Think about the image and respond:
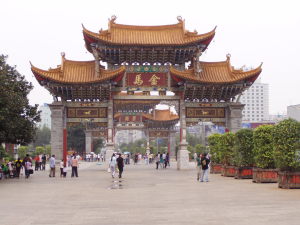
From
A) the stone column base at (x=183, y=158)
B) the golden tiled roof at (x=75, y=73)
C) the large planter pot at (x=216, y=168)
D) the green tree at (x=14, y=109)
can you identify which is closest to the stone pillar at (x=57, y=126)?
the golden tiled roof at (x=75, y=73)

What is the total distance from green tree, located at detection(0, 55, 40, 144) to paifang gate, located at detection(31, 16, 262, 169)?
16.9 feet

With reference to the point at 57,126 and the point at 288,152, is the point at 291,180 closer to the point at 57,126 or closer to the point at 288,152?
the point at 288,152

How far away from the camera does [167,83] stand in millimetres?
38719

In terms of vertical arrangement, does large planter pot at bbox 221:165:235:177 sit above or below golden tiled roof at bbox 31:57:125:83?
below

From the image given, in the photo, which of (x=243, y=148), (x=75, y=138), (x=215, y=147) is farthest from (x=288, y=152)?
(x=75, y=138)

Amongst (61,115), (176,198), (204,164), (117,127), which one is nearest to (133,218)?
(176,198)

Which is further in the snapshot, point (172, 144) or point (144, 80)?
point (172, 144)

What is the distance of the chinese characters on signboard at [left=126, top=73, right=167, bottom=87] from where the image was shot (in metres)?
38.4

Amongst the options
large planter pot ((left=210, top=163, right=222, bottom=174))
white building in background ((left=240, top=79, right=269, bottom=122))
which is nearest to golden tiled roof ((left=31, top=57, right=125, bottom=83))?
large planter pot ((left=210, top=163, right=222, bottom=174))

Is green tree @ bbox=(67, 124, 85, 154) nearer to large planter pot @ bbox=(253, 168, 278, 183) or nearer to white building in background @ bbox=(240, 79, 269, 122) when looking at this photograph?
large planter pot @ bbox=(253, 168, 278, 183)

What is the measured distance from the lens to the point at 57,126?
37062 millimetres

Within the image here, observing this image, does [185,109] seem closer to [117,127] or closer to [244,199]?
[244,199]

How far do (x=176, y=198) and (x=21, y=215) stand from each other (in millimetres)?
5646

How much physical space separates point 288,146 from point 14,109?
50.7ft
